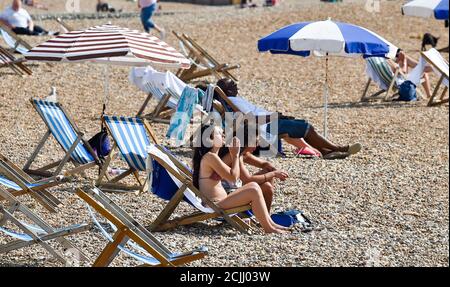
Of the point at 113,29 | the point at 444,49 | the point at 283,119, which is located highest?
the point at 113,29

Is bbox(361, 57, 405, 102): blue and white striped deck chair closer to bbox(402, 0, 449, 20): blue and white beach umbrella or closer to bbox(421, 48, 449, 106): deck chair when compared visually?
bbox(421, 48, 449, 106): deck chair

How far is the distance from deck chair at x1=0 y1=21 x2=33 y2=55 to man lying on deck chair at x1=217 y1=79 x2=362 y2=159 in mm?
5183

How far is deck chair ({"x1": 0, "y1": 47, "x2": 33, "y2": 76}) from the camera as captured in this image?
44.4 feet

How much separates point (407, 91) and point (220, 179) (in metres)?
6.76

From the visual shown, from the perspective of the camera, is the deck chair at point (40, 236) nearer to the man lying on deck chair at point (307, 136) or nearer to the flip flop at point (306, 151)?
the man lying on deck chair at point (307, 136)

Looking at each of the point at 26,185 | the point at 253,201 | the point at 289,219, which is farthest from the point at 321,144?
the point at 26,185

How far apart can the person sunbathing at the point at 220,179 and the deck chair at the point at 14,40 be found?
758 centimetres

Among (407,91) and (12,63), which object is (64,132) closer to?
(12,63)

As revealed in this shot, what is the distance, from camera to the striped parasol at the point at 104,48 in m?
8.49

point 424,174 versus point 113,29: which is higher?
point 113,29

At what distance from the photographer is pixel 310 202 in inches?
309
